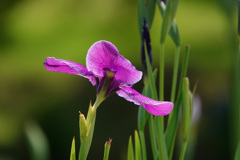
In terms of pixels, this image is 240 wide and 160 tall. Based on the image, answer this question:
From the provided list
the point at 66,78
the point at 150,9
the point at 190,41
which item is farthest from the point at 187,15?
the point at 150,9

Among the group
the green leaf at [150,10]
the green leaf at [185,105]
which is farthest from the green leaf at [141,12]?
the green leaf at [185,105]

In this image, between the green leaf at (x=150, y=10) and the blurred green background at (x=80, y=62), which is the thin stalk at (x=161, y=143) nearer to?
the green leaf at (x=150, y=10)

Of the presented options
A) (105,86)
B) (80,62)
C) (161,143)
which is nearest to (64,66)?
(105,86)

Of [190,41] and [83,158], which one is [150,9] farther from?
[190,41]

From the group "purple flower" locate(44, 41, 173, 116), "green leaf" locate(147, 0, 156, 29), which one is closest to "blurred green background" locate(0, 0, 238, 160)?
"green leaf" locate(147, 0, 156, 29)

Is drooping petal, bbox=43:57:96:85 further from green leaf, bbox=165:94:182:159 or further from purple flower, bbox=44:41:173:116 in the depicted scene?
green leaf, bbox=165:94:182:159

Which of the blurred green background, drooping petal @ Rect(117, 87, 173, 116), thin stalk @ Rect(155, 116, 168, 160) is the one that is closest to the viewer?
drooping petal @ Rect(117, 87, 173, 116)

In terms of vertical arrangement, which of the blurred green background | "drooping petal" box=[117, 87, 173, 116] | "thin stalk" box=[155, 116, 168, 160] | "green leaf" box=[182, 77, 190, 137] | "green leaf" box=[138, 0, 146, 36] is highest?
"green leaf" box=[138, 0, 146, 36]

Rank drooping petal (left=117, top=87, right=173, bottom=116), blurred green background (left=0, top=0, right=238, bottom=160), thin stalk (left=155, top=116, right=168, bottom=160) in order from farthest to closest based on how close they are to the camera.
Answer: blurred green background (left=0, top=0, right=238, bottom=160)
thin stalk (left=155, top=116, right=168, bottom=160)
drooping petal (left=117, top=87, right=173, bottom=116)
